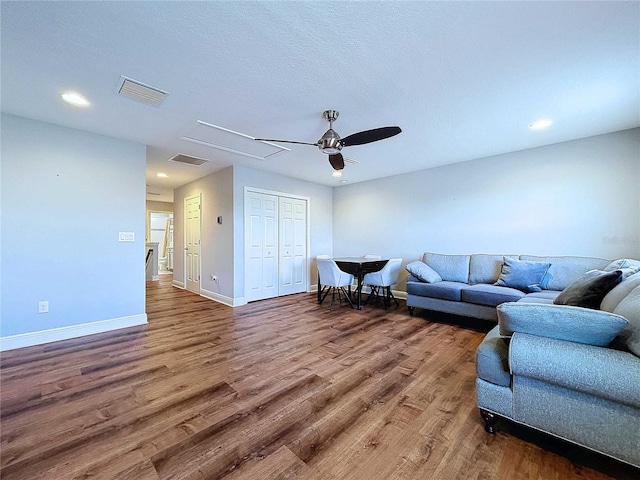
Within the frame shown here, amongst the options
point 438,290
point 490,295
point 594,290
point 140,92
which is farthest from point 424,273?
point 140,92

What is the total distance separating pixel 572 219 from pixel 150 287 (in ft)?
27.6

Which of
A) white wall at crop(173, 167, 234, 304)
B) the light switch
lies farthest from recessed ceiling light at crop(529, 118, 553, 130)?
the light switch

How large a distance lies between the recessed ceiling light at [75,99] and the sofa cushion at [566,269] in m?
5.56

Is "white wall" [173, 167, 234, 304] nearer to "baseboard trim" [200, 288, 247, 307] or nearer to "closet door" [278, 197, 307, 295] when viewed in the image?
"baseboard trim" [200, 288, 247, 307]

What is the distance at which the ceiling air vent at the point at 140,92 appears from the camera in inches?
86.9

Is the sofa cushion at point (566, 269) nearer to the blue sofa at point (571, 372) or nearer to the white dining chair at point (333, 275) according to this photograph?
the blue sofa at point (571, 372)

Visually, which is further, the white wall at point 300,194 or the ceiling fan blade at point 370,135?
the white wall at point 300,194

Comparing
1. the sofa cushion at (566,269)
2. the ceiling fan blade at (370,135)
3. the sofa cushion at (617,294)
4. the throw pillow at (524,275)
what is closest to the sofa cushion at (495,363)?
the sofa cushion at (617,294)

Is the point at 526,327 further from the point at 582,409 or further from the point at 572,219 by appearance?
the point at 572,219

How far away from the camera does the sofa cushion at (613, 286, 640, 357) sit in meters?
1.20

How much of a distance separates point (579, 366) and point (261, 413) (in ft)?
5.80

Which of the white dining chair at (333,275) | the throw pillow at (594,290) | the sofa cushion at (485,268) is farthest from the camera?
the white dining chair at (333,275)

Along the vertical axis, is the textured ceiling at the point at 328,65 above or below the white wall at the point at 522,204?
above

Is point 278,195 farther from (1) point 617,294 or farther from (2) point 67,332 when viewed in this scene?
(1) point 617,294
